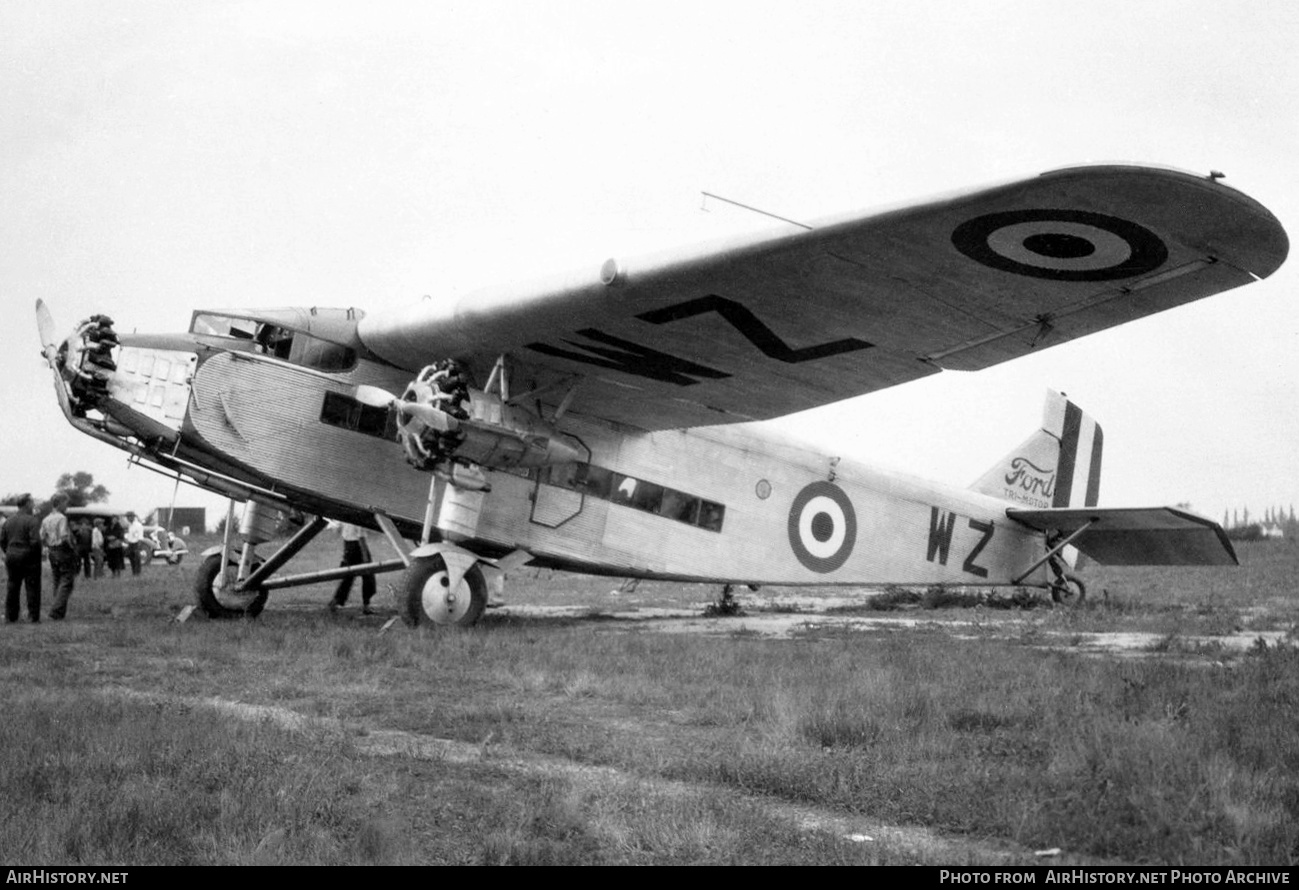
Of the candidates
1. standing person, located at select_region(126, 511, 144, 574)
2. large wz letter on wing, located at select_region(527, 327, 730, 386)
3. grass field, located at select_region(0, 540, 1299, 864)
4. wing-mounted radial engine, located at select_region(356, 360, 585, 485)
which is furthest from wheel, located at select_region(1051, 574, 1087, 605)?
standing person, located at select_region(126, 511, 144, 574)

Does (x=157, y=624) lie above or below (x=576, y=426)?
below

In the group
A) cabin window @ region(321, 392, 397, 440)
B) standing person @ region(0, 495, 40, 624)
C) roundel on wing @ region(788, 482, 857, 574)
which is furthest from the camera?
roundel on wing @ region(788, 482, 857, 574)

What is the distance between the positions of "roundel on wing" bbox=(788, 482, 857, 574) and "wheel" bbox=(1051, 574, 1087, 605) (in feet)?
13.1

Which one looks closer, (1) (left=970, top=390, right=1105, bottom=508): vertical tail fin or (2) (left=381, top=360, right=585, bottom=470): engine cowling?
(2) (left=381, top=360, right=585, bottom=470): engine cowling

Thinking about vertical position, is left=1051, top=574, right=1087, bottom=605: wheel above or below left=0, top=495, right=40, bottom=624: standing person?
above

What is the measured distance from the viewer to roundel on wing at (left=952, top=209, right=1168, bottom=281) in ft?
22.6

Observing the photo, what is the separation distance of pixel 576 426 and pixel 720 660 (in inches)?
193

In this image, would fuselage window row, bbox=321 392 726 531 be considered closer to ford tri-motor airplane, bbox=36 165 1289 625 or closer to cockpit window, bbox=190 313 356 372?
ford tri-motor airplane, bbox=36 165 1289 625

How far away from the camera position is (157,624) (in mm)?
11375

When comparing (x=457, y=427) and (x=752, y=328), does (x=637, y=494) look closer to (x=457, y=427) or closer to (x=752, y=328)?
(x=457, y=427)

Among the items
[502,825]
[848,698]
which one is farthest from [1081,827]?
[848,698]

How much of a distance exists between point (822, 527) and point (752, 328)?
5371 mm

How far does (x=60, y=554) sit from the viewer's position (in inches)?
496
